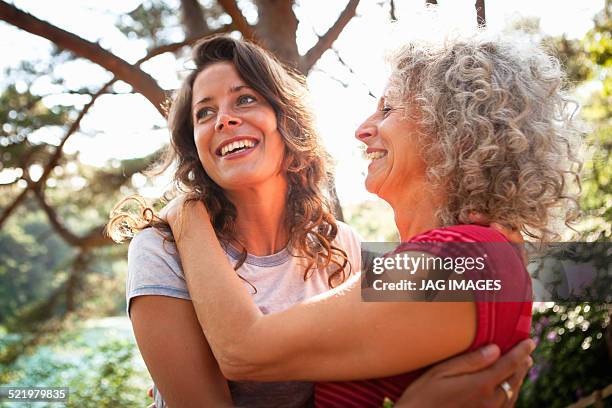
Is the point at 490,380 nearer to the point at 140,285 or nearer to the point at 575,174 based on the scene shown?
the point at 575,174

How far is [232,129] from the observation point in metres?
2.16

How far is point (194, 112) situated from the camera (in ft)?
7.50

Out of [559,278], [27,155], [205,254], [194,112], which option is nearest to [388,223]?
[559,278]

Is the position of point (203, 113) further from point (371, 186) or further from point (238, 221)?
point (371, 186)

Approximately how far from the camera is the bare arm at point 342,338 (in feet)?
4.50

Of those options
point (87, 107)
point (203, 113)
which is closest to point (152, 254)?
point (203, 113)

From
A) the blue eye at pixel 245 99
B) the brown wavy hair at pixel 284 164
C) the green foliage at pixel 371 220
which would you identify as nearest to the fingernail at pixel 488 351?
the brown wavy hair at pixel 284 164

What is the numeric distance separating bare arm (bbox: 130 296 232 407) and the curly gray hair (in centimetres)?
78

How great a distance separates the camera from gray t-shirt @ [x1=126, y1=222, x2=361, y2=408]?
1835mm

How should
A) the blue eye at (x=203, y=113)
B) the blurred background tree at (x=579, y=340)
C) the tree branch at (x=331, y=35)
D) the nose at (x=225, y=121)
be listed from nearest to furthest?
the nose at (x=225, y=121)
the blue eye at (x=203, y=113)
the blurred background tree at (x=579, y=340)
the tree branch at (x=331, y=35)

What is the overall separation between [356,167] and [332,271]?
0.83 m

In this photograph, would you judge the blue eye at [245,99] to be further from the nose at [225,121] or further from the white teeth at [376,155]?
the white teeth at [376,155]

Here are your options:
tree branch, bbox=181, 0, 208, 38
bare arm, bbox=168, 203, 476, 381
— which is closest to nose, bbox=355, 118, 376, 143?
bare arm, bbox=168, 203, 476, 381

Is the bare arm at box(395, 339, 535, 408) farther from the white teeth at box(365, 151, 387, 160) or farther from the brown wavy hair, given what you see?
the brown wavy hair
